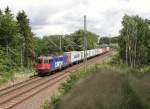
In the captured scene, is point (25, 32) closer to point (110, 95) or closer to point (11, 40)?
point (11, 40)

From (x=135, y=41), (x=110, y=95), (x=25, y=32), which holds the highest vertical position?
(x=25, y=32)

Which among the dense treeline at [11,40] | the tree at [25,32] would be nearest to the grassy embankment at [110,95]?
the dense treeline at [11,40]

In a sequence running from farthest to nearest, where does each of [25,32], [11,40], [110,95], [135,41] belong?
[25,32]
[11,40]
[135,41]
[110,95]

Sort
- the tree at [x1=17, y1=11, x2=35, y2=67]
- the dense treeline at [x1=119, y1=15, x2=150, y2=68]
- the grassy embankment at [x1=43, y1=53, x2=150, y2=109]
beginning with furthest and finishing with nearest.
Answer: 1. the tree at [x1=17, y1=11, x2=35, y2=67]
2. the dense treeline at [x1=119, y1=15, x2=150, y2=68]
3. the grassy embankment at [x1=43, y1=53, x2=150, y2=109]

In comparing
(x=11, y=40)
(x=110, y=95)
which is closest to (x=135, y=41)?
(x=11, y=40)

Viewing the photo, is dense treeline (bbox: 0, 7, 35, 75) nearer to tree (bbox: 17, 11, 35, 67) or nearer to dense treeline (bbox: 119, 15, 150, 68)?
tree (bbox: 17, 11, 35, 67)

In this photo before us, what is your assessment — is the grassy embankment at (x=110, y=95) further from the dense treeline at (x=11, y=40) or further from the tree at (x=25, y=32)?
the tree at (x=25, y=32)

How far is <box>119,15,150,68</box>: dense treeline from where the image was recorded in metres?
70.8

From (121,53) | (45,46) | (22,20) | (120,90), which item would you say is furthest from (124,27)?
(120,90)

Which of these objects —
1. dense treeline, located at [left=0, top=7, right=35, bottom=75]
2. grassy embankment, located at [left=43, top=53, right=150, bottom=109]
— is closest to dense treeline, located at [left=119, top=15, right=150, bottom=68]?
dense treeline, located at [left=0, top=7, right=35, bottom=75]

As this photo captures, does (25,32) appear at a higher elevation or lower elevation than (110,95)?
higher

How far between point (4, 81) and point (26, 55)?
42862 mm

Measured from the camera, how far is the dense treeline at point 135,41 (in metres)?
70.8

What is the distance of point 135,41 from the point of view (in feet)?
236
